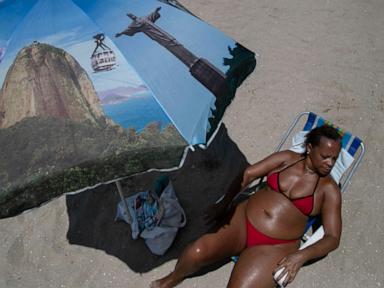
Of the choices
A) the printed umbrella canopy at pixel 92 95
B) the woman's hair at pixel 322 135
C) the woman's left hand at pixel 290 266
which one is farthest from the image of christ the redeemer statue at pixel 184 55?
the woman's left hand at pixel 290 266

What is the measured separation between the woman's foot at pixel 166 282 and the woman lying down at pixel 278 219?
81 mm

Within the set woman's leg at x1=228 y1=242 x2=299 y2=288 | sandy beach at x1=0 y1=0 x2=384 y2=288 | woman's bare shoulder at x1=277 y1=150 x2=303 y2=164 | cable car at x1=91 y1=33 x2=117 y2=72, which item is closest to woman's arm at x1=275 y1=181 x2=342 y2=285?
woman's leg at x1=228 y1=242 x2=299 y2=288

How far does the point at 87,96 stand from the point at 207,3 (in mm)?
5163

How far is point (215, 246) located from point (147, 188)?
157 centimetres

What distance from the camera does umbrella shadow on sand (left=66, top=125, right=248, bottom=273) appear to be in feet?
13.5

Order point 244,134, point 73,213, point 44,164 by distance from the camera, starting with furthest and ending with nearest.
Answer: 1. point 244,134
2. point 73,213
3. point 44,164

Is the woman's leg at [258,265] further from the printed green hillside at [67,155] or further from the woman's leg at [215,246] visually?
the printed green hillside at [67,155]

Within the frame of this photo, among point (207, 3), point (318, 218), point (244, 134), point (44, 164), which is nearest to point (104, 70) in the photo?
point (44, 164)

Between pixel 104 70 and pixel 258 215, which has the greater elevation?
pixel 104 70

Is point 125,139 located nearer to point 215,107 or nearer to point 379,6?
point 215,107

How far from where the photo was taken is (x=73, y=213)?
4469 millimetres

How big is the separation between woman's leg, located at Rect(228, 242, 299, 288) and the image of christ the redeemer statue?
4.14 feet

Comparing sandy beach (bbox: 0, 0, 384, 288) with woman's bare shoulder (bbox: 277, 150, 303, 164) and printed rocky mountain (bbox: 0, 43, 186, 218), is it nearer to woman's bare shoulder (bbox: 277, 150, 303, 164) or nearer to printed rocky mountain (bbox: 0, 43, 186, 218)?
printed rocky mountain (bbox: 0, 43, 186, 218)

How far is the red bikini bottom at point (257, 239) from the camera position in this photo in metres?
3.25
